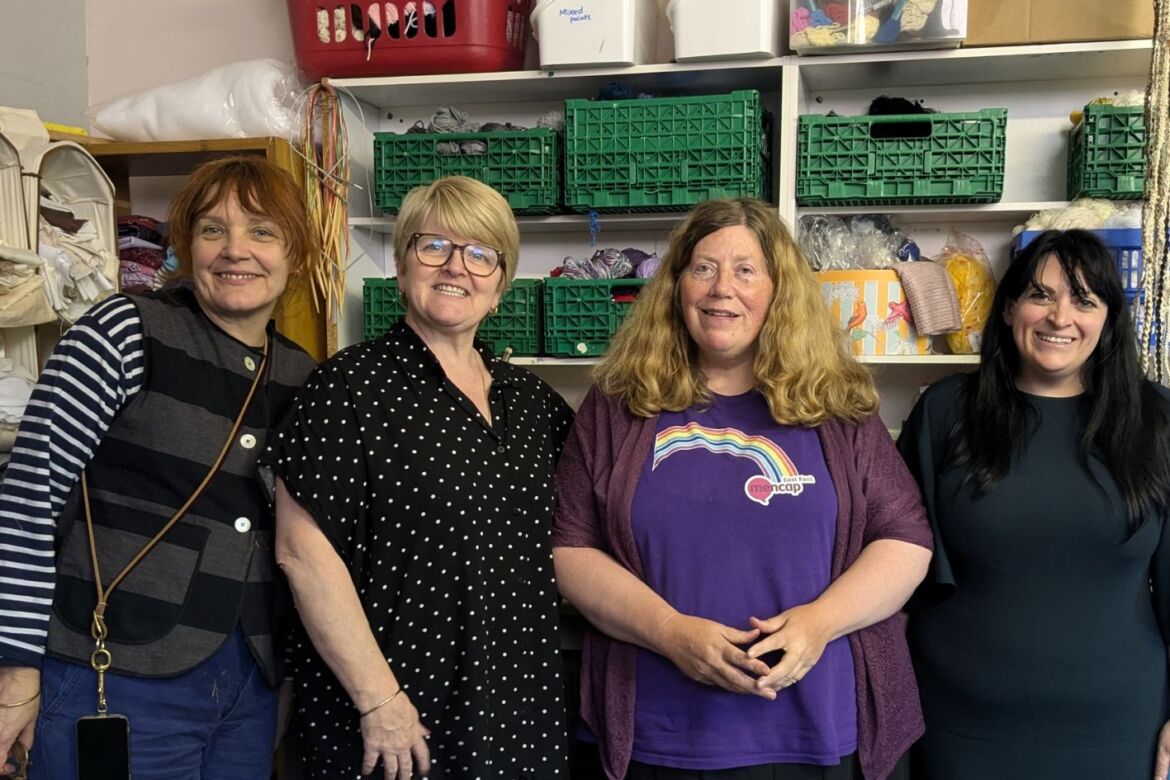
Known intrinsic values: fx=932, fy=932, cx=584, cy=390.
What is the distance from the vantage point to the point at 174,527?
1.37 meters

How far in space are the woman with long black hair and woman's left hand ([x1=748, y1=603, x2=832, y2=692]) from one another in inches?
13.0

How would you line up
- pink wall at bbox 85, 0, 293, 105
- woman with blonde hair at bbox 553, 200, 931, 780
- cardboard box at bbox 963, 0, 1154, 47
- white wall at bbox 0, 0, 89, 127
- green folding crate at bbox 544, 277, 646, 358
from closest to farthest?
woman with blonde hair at bbox 553, 200, 931, 780 < cardboard box at bbox 963, 0, 1154, 47 < green folding crate at bbox 544, 277, 646, 358 < white wall at bbox 0, 0, 89, 127 < pink wall at bbox 85, 0, 293, 105

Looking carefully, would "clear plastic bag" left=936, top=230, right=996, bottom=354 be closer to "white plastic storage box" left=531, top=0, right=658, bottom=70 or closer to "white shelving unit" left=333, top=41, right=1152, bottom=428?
"white shelving unit" left=333, top=41, right=1152, bottom=428

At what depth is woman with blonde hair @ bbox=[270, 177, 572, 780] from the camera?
1.29 metres

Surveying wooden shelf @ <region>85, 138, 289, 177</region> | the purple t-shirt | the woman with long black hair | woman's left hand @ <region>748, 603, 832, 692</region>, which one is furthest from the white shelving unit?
woman's left hand @ <region>748, 603, 832, 692</region>

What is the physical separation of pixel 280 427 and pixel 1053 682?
51.0 inches

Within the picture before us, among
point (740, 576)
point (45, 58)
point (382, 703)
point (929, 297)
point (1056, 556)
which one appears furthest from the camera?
point (45, 58)

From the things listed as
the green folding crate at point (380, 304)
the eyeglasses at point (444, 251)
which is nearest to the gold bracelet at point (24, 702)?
the eyeglasses at point (444, 251)

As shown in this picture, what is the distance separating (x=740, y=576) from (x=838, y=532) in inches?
7.1

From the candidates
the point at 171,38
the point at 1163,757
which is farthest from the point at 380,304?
the point at 1163,757

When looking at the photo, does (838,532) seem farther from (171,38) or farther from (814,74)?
(171,38)

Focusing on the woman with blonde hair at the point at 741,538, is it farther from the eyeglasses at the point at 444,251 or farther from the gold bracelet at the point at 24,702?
the gold bracelet at the point at 24,702

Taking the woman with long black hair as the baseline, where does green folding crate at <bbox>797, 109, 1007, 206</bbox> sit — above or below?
above

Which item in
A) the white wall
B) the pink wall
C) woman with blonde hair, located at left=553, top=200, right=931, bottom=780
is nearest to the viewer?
woman with blonde hair, located at left=553, top=200, right=931, bottom=780
